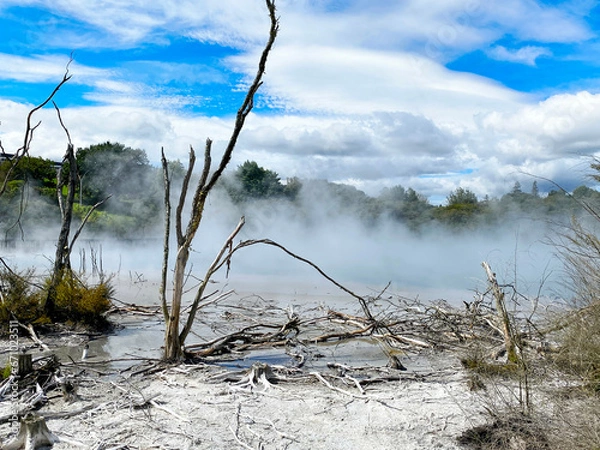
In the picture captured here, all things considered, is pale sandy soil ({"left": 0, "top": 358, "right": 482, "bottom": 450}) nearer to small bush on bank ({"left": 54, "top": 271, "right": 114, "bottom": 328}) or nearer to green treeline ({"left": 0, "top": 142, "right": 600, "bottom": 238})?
small bush on bank ({"left": 54, "top": 271, "right": 114, "bottom": 328})

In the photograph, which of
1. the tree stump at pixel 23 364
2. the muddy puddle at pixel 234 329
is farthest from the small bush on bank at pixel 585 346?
the tree stump at pixel 23 364

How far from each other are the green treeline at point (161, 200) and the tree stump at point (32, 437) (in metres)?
20.7

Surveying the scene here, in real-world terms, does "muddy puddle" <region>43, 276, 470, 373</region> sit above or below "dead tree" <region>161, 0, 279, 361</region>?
below

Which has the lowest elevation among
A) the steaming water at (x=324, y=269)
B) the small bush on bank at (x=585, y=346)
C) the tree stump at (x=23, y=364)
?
the steaming water at (x=324, y=269)

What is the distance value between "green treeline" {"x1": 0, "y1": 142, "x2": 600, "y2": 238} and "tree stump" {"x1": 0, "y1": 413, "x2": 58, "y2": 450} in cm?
2070

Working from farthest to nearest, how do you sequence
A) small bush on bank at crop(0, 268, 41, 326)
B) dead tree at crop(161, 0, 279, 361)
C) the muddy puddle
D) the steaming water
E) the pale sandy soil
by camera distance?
the steaming water → small bush on bank at crop(0, 268, 41, 326) → the muddy puddle → dead tree at crop(161, 0, 279, 361) → the pale sandy soil

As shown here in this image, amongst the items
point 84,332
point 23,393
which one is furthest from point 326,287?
point 23,393

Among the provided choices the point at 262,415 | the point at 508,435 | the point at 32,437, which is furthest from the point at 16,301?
the point at 508,435

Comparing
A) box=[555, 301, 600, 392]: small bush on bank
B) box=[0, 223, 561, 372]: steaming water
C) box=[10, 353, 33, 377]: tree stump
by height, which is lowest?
box=[0, 223, 561, 372]: steaming water

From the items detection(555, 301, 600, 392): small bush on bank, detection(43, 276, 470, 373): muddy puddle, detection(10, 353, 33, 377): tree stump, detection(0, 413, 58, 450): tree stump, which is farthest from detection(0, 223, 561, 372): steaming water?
detection(0, 413, 58, 450): tree stump

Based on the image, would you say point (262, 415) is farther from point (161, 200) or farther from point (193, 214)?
point (161, 200)

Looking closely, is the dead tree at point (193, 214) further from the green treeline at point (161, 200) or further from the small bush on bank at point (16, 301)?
the green treeline at point (161, 200)

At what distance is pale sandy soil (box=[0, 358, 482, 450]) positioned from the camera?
4574 millimetres

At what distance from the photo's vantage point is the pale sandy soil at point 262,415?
15.0 ft
